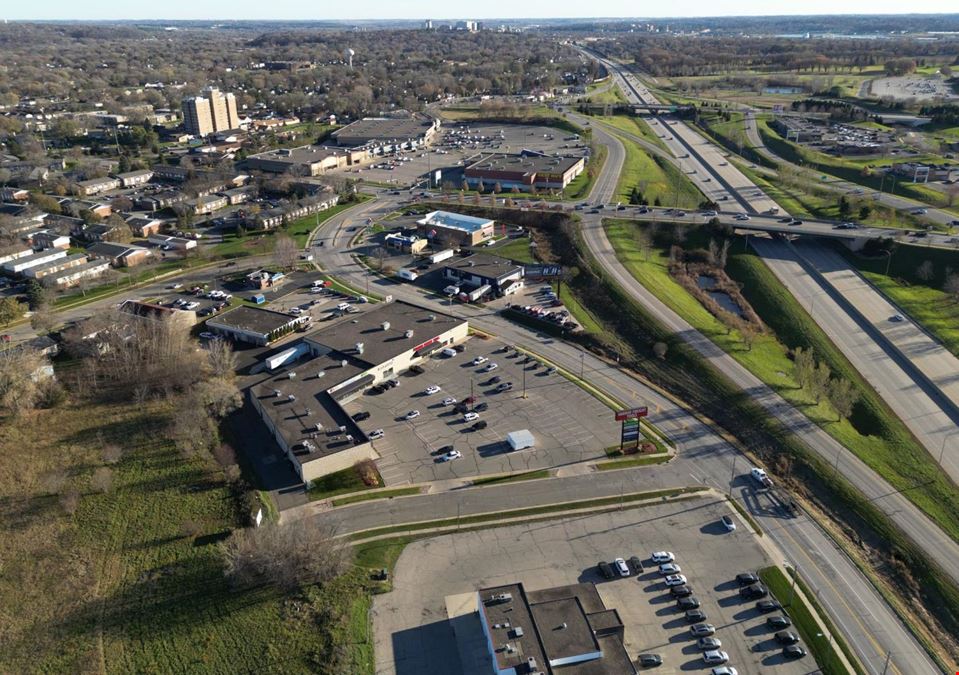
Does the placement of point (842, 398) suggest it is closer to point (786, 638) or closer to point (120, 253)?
point (786, 638)

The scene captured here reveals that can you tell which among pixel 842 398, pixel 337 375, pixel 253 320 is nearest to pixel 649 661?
pixel 842 398

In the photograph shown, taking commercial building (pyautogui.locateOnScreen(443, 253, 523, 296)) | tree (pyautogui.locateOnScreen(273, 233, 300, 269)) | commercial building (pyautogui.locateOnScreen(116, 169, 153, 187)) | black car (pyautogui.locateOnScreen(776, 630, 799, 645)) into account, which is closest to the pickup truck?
black car (pyautogui.locateOnScreen(776, 630, 799, 645))

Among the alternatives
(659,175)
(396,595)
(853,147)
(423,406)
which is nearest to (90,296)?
(423,406)

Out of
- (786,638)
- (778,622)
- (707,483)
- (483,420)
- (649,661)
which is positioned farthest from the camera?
(483,420)

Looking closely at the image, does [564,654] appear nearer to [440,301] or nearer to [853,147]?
[440,301]

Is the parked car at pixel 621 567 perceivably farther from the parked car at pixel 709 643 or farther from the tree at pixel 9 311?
the tree at pixel 9 311

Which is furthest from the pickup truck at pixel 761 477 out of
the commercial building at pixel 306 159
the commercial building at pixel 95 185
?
the commercial building at pixel 95 185
